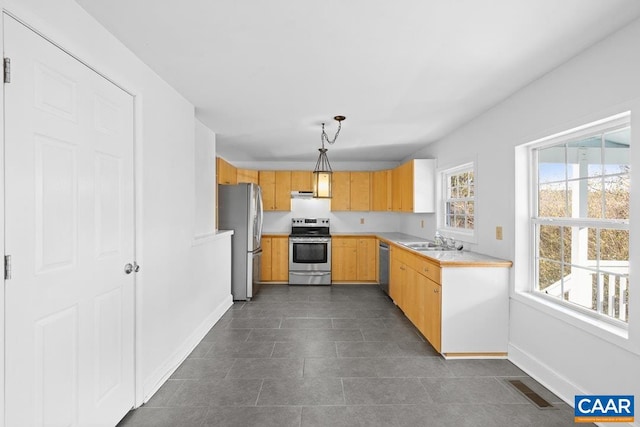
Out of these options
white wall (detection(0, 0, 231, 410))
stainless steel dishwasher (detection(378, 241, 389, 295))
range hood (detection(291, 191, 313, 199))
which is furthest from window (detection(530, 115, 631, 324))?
range hood (detection(291, 191, 313, 199))

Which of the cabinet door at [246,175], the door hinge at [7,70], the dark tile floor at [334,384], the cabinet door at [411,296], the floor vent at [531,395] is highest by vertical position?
the cabinet door at [246,175]

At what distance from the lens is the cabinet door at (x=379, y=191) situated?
20.6 ft

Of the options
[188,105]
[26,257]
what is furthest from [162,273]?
[188,105]

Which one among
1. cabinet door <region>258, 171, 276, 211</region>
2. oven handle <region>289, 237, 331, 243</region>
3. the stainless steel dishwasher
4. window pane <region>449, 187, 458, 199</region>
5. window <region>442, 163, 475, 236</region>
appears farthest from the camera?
cabinet door <region>258, 171, 276, 211</region>

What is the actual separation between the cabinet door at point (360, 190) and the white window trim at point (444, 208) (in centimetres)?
183

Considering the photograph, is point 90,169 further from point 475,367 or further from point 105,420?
point 475,367

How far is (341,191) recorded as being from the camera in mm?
6359

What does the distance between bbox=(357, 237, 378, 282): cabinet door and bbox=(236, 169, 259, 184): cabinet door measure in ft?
7.67

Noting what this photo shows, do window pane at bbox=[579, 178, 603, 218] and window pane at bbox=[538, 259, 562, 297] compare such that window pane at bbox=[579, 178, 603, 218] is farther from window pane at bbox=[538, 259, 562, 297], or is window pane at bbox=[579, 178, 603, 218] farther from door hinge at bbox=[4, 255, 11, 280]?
door hinge at bbox=[4, 255, 11, 280]

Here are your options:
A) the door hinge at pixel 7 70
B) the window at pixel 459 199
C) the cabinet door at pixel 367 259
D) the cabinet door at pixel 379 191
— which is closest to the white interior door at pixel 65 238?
the door hinge at pixel 7 70

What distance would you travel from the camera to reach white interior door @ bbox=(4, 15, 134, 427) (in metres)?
1.32

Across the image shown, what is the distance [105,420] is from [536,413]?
8.78 feet

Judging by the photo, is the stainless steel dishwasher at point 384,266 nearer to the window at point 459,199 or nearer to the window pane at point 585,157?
the window at point 459,199

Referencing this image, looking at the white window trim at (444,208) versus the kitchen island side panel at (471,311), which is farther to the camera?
the white window trim at (444,208)
